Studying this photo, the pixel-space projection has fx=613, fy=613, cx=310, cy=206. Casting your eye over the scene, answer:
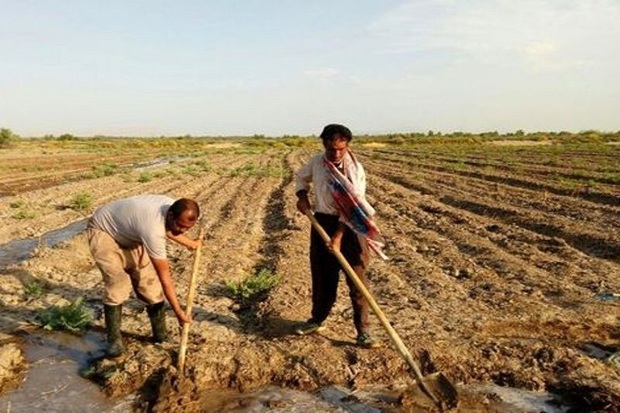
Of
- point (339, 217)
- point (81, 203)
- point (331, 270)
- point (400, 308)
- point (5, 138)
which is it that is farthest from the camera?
point (5, 138)

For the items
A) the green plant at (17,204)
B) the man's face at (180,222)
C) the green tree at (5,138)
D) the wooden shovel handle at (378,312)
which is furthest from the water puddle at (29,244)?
the green tree at (5,138)

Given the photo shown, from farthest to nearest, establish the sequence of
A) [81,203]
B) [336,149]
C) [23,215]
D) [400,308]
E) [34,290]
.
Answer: [81,203]
[23,215]
[34,290]
[400,308]
[336,149]

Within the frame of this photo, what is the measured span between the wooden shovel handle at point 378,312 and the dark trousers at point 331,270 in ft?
0.48

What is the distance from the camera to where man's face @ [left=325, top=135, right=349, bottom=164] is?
14.9 ft

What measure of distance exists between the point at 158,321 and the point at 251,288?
155cm

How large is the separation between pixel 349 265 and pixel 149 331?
6.53 feet

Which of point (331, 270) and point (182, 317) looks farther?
point (331, 270)

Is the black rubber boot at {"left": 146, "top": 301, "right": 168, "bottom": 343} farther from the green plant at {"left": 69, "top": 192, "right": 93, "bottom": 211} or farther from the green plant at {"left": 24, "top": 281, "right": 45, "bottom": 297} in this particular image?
the green plant at {"left": 69, "top": 192, "right": 93, "bottom": 211}

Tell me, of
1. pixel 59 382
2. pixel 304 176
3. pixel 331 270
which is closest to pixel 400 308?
pixel 331 270

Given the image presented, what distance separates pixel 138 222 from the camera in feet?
14.6

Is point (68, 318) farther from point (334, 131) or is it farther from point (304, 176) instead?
point (334, 131)

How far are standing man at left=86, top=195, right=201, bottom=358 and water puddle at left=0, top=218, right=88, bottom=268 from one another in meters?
3.45

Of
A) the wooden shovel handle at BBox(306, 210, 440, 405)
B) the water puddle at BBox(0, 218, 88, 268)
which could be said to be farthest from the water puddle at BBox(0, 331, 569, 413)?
the water puddle at BBox(0, 218, 88, 268)

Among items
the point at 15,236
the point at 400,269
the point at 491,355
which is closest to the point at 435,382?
the point at 491,355
